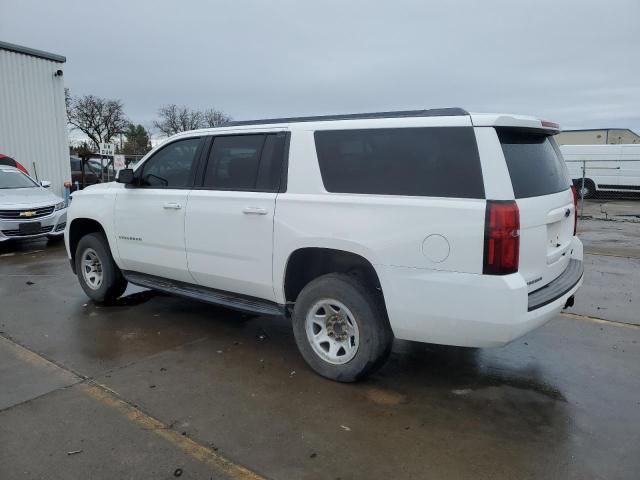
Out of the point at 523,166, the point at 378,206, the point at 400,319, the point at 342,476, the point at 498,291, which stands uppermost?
the point at 523,166

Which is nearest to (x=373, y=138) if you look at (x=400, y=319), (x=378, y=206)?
(x=378, y=206)

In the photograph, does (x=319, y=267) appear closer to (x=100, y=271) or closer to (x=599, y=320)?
(x=100, y=271)

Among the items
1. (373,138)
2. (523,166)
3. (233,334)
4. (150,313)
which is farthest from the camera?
(150,313)

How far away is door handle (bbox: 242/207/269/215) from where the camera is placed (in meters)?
4.11

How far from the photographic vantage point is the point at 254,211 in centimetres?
416

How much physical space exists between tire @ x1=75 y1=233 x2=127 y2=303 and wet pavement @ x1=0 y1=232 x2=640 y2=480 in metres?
0.32

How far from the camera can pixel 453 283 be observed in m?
3.28

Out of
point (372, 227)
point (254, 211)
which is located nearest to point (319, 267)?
point (254, 211)

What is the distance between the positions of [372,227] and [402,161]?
1.61 ft

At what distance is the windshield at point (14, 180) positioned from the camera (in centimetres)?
1066

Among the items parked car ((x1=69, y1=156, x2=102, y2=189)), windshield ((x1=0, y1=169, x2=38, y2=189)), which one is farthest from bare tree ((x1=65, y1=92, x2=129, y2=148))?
windshield ((x1=0, y1=169, x2=38, y2=189))

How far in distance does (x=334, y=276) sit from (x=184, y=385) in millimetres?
1367

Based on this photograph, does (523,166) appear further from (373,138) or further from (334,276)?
(334,276)

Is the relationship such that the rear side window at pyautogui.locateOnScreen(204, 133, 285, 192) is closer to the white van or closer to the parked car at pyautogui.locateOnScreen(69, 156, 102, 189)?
the white van
